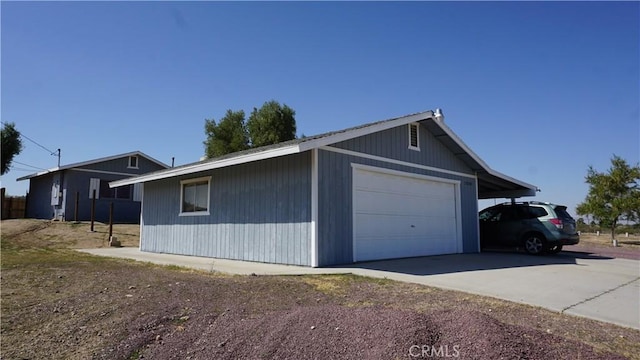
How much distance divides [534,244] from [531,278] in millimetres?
5681

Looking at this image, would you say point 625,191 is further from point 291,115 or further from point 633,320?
point 291,115

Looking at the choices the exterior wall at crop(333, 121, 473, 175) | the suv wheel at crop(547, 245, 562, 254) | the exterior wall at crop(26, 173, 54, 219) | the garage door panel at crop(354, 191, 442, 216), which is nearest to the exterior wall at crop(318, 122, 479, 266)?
the exterior wall at crop(333, 121, 473, 175)

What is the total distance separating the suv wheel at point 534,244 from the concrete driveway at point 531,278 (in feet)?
5.20

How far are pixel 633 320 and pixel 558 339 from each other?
178 cm

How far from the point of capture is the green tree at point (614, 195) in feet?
68.5

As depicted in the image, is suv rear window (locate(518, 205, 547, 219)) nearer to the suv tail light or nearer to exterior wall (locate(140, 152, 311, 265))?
the suv tail light

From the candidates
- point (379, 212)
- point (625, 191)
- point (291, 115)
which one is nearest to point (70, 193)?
point (291, 115)

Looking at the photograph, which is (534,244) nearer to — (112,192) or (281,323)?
(281,323)

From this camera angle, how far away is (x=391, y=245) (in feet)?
34.6

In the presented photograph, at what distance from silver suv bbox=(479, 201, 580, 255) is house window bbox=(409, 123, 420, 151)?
4.33 metres

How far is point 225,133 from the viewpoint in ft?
117

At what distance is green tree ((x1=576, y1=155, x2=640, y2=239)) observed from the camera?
20875mm

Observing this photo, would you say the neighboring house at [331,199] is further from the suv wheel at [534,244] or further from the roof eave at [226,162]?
the suv wheel at [534,244]

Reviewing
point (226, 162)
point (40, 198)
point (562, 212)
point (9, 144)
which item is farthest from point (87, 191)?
point (562, 212)
